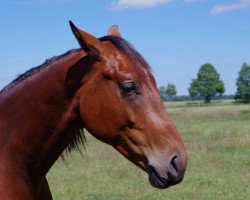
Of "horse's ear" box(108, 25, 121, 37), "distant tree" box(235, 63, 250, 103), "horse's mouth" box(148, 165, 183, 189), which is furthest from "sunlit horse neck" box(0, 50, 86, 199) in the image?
"distant tree" box(235, 63, 250, 103)

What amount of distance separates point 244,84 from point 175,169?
332 feet

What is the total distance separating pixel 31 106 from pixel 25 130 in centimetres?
16

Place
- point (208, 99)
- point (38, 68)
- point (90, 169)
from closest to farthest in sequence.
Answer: point (38, 68) → point (90, 169) → point (208, 99)

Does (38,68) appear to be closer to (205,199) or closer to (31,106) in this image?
(31,106)

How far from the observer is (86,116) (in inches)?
114

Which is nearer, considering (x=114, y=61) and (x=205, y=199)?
(x=114, y=61)

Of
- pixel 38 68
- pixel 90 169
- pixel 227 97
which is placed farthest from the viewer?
pixel 227 97

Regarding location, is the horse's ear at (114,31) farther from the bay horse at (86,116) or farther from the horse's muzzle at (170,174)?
the horse's muzzle at (170,174)

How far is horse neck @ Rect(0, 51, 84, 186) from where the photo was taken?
301 centimetres

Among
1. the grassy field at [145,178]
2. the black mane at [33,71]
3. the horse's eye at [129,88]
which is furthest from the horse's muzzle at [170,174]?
the grassy field at [145,178]

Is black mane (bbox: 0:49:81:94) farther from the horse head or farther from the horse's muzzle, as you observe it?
the horse's muzzle

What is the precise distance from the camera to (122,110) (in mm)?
2842

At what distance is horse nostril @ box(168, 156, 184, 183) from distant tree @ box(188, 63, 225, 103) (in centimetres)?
11451

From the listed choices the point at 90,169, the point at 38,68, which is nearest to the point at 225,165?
the point at 90,169
